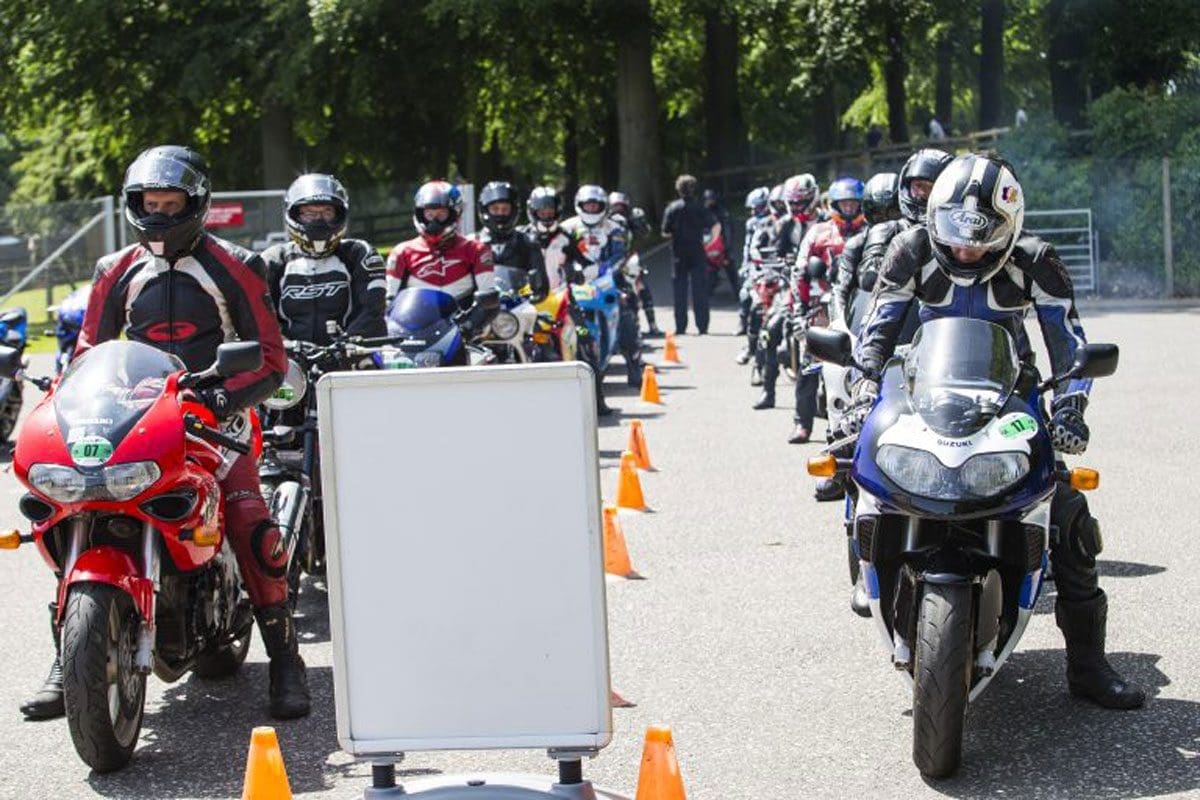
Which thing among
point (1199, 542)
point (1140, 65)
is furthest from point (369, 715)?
point (1140, 65)

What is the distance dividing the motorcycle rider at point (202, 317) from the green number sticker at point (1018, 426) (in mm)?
2533

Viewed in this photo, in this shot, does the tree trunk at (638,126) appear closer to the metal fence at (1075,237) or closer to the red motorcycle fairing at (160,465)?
the metal fence at (1075,237)

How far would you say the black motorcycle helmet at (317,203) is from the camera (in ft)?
32.8

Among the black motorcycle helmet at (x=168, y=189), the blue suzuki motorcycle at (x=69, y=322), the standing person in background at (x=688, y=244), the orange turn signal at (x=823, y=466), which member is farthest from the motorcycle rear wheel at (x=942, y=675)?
the standing person in background at (x=688, y=244)

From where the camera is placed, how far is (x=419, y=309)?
11297 millimetres

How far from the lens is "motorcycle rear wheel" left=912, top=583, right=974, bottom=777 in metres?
6.30

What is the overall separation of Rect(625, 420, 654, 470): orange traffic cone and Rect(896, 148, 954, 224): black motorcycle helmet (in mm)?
3603

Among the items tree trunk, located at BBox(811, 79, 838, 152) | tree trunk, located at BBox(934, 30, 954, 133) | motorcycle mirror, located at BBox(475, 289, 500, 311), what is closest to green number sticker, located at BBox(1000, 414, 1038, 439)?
motorcycle mirror, located at BBox(475, 289, 500, 311)

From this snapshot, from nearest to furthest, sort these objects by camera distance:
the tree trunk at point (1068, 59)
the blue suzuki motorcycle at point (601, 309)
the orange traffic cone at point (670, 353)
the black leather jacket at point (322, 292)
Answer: the black leather jacket at point (322, 292)
the blue suzuki motorcycle at point (601, 309)
the orange traffic cone at point (670, 353)
the tree trunk at point (1068, 59)

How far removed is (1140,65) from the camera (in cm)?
3562

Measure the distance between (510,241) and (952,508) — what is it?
450 inches

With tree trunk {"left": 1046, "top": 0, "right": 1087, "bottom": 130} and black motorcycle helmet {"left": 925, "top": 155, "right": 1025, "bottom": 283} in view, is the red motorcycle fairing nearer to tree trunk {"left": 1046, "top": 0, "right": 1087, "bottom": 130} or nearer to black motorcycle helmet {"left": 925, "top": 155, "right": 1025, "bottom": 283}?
black motorcycle helmet {"left": 925, "top": 155, "right": 1025, "bottom": 283}

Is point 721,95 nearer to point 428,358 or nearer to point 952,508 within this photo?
point 428,358

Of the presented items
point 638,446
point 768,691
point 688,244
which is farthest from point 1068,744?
point 688,244
